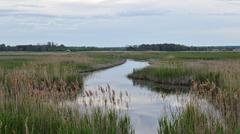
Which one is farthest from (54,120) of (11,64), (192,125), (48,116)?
(11,64)

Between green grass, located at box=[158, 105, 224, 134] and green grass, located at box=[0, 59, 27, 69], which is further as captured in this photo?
green grass, located at box=[0, 59, 27, 69]

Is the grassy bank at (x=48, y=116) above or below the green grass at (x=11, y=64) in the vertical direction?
above

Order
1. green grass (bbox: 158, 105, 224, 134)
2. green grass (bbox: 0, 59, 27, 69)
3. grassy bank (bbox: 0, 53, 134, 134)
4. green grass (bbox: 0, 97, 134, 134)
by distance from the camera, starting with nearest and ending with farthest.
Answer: green grass (bbox: 158, 105, 224, 134) < green grass (bbox: 0, 97, 134, 134) < grassy bank (bbox: 0, 53, 134, 134) < green grass (bbox: 0, 59, 27, 69)

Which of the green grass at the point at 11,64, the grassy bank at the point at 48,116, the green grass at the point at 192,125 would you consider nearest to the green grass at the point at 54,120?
the grassy bank at the point at 48,116

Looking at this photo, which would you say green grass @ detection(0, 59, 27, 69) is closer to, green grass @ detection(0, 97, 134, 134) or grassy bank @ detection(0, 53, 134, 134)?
grassy bank @ detection(0, 53, 134, 134)

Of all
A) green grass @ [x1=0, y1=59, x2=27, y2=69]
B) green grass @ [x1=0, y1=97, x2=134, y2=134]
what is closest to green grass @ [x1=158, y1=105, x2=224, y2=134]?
green grass @ [x1=0, y1=97, x2=134, y2=134]

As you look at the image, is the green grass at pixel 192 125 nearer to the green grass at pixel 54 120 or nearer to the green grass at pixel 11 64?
the green grass at pixel 54 120

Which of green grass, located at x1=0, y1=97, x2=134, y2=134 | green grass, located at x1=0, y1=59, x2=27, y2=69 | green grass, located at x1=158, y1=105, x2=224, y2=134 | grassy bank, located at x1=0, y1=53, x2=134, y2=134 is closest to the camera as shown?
green grass, located at x1=158, y1=105, x2=224, y2=134

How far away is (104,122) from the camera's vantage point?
907 cm

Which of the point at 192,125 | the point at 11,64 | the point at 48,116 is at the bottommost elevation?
the point at 11,64

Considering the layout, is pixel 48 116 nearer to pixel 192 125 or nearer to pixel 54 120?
pixel 54 120

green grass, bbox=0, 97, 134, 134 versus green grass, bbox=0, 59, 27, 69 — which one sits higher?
green grass, bbox=0, 97, 134, 134

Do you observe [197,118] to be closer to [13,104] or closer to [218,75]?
[13,104]

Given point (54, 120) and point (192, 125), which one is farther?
point (54, 120)
